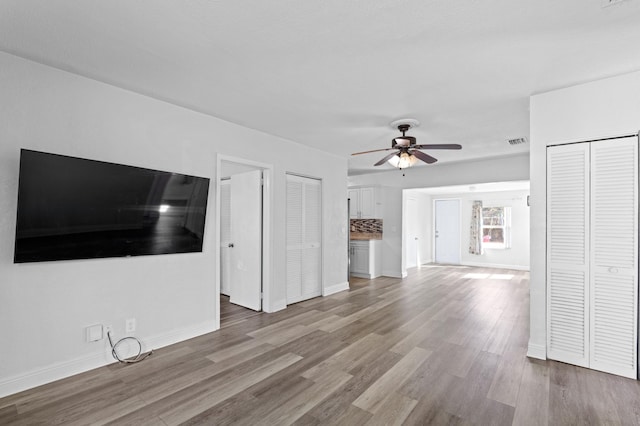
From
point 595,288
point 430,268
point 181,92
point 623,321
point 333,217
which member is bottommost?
point 430,268

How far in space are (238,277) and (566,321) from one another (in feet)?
13.6

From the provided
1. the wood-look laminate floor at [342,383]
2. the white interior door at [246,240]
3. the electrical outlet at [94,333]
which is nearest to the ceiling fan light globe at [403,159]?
the white interior door at [246,240]

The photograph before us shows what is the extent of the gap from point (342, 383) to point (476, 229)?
310 inches

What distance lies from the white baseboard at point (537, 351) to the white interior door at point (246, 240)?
3.34m

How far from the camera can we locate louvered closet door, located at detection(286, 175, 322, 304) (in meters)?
4.91

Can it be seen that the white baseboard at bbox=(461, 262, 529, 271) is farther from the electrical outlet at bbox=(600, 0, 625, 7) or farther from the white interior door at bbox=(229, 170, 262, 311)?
the electrical outlet at bbox=(600, 0, 625, 7)

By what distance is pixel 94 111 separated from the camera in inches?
112

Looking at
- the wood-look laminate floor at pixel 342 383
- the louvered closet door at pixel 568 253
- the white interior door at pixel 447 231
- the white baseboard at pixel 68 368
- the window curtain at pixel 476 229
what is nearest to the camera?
the wood-look laminate floor at pixel 342 383

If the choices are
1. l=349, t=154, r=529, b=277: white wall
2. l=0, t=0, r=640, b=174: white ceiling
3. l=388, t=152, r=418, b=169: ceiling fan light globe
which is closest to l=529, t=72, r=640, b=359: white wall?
l=0, t=0, r=640, b=174: white ceiling

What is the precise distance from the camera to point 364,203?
25.3ft

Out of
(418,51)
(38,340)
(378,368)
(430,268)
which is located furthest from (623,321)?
(430,268)

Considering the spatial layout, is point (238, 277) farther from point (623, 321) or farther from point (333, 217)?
point (623, 321)

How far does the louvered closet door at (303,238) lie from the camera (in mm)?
4906

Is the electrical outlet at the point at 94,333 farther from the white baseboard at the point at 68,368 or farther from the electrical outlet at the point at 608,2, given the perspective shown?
the electrical outlet at the point at 608,2
